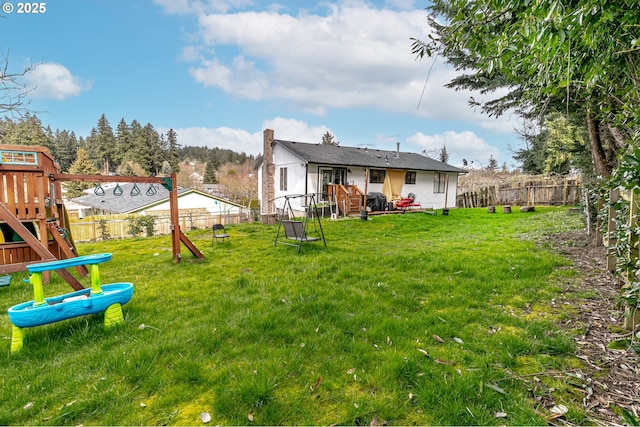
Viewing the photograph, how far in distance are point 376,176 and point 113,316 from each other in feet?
57.1

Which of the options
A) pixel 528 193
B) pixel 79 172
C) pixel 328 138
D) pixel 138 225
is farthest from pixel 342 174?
pixel 79 172

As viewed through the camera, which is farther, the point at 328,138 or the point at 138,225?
the point at 328,138

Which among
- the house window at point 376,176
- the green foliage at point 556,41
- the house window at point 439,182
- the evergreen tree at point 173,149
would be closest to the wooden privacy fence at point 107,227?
the house window at point 376,176

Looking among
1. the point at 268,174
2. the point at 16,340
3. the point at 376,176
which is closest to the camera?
the point at 16,340

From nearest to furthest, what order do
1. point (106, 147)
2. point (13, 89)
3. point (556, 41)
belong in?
point (556, 41) < point (13, 89) < point (106, 147)

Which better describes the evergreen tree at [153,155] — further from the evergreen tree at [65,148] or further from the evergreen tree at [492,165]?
the evergreen tree at [492,165]

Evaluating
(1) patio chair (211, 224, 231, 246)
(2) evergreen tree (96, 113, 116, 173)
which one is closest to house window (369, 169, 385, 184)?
(1) patio chair (211, 224, 231, 246)

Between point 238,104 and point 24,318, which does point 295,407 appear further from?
point 238,104

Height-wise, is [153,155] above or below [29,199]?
above

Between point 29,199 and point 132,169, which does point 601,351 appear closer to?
point 29,199

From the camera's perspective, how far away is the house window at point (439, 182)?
21734 millimetres

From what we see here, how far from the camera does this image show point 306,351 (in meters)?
2.84

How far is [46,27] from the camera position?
6.96 meters

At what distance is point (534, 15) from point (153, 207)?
87.9ft
